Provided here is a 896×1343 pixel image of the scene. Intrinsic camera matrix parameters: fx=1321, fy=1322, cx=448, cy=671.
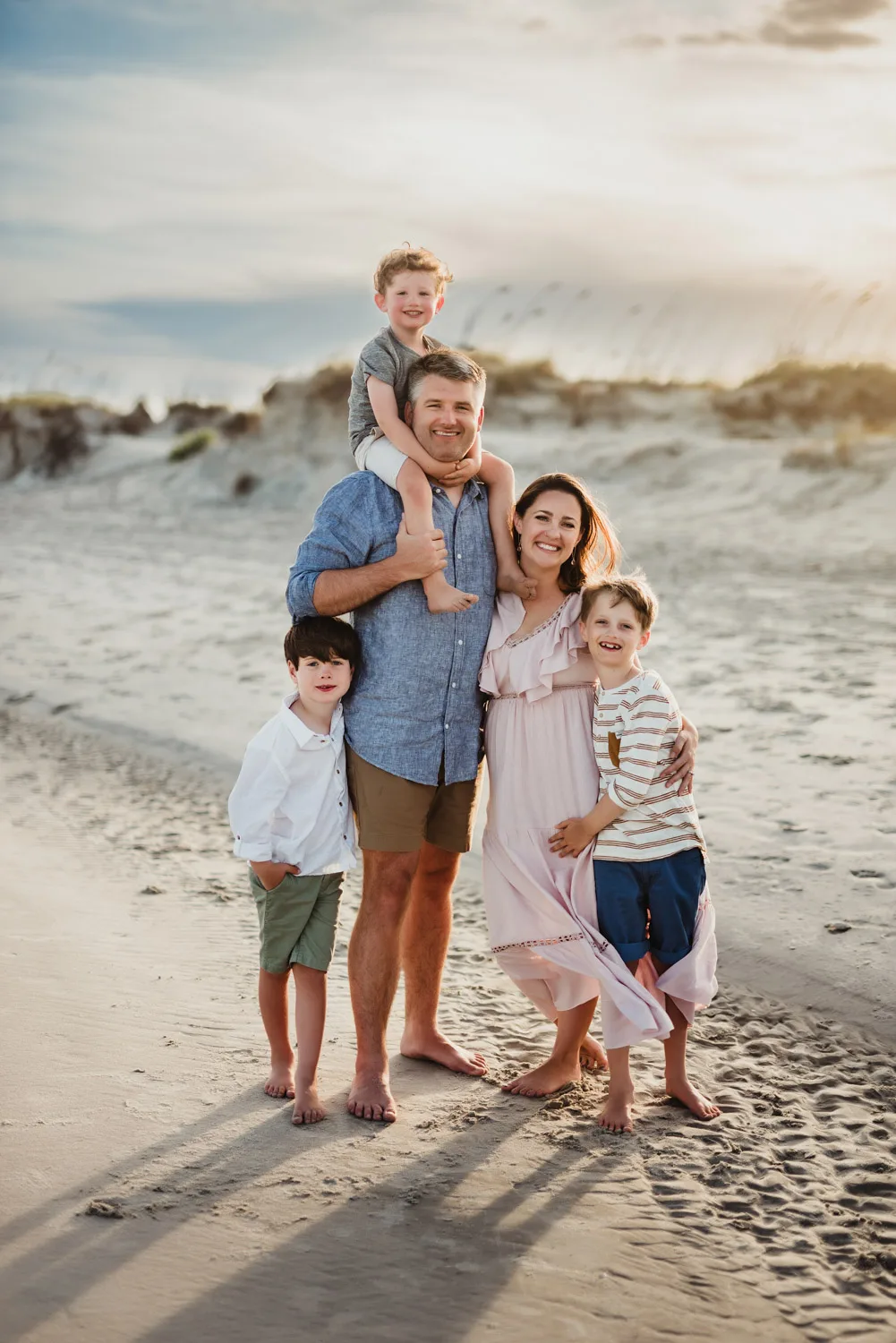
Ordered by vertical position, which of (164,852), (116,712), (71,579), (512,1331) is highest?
(71,579)

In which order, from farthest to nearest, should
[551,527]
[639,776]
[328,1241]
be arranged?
[551,527] < [639,776] < [328,1241]

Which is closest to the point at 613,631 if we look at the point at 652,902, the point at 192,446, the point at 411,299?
the point at 652,902

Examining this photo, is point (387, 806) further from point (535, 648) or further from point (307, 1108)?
point (307, 1108)

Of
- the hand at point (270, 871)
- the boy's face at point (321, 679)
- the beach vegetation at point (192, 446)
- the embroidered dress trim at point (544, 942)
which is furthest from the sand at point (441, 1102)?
the beach vegetation at point (192, 446)

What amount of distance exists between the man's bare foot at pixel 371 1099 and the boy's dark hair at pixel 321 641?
1.23 meters

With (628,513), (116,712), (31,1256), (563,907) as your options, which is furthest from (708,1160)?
(628,513)

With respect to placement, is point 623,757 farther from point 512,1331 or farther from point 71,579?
point 71,579

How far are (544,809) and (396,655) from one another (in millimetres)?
649

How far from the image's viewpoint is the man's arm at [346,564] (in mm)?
3854

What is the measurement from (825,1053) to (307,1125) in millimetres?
1740

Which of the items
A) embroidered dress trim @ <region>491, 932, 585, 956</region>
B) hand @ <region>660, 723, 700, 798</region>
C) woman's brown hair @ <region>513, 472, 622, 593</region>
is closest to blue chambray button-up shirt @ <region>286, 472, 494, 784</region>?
woman's brown hair @ <region>513, 472, 622, 593</region>

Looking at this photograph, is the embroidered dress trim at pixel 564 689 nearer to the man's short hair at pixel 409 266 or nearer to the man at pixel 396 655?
the man at pixel 396 655

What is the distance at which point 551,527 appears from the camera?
156 inches

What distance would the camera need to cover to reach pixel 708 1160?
11.8 feet
